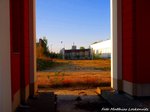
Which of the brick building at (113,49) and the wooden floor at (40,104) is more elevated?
the brick building at (113,49)

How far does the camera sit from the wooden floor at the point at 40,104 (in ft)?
25.8

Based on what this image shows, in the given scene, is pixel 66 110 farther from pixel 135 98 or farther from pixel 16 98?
pixel 135 98

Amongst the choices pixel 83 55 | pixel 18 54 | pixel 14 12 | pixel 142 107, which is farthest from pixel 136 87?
pixel 83 55

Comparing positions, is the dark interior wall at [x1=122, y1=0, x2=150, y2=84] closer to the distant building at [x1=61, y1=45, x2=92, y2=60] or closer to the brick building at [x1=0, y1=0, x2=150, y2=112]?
the brick building at [x1=0, y1=0, x2=150, y2=112]

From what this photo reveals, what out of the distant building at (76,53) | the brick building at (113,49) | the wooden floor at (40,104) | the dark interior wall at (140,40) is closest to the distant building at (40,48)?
the distant building at (76,53)

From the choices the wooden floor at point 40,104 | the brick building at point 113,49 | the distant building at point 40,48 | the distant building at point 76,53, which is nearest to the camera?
the brick building at point 113,49

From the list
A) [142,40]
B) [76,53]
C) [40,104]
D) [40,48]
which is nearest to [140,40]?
[142,40]

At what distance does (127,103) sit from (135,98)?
790 millimetres

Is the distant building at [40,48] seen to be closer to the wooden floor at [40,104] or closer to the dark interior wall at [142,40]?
the wooden floor at [40,104]

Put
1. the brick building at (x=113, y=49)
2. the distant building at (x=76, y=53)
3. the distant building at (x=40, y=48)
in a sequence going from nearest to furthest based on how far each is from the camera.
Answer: the brick building at (x=113, y=49) < the distant building at (x=40, y=48) < the distant building at (x=76, y=53)

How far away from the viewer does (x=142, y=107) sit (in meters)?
7.72

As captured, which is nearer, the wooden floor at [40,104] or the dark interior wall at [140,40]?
the wooden floor at [40,104]

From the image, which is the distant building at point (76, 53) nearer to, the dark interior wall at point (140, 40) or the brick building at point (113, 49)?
the brick building at point (113, 49)

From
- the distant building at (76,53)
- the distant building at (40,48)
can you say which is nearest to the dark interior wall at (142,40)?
the distant building at (40,48)
